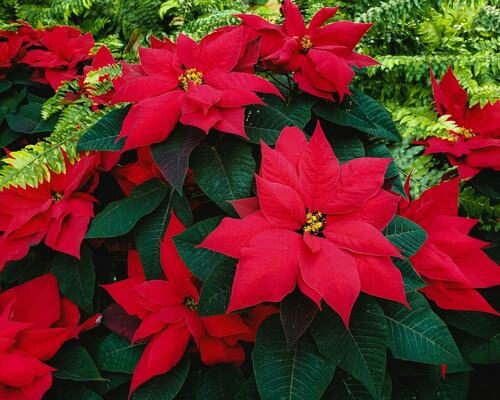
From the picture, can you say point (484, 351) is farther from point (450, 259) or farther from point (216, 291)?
point (216, 291)

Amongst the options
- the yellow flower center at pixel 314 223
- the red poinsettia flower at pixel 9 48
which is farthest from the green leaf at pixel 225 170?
the red poinsettia flower at pixel 9 48

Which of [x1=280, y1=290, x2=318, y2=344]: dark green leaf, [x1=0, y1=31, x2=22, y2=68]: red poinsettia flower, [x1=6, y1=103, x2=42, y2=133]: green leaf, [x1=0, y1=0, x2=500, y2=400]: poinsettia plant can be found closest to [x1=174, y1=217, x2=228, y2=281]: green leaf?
[x1=0, y1=0, x2=500, y2=400]: poinsettia plant

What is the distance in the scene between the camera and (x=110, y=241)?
0.87 m

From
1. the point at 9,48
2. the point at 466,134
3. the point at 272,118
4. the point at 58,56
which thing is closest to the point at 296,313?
the point at 272,118

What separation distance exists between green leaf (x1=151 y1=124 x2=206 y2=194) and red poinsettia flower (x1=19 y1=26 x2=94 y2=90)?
0.67 metres

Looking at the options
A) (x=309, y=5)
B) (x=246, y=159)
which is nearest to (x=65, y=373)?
(x=246, y=159)

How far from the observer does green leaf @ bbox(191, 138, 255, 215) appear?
748 millimetres

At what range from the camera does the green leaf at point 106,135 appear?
788 millimetres

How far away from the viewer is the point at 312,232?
69 centimetres

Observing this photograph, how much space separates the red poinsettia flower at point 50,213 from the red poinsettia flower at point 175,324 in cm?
13

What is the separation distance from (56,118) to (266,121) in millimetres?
583

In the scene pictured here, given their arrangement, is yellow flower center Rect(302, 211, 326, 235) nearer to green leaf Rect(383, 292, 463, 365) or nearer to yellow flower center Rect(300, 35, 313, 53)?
green leaf Rect(383, 292, 463, 365)

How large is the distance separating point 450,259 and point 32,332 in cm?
64

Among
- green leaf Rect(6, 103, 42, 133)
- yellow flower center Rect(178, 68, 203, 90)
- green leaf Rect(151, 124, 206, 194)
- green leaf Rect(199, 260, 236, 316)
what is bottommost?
green leaf Rect(6, 103, 42, 133)
